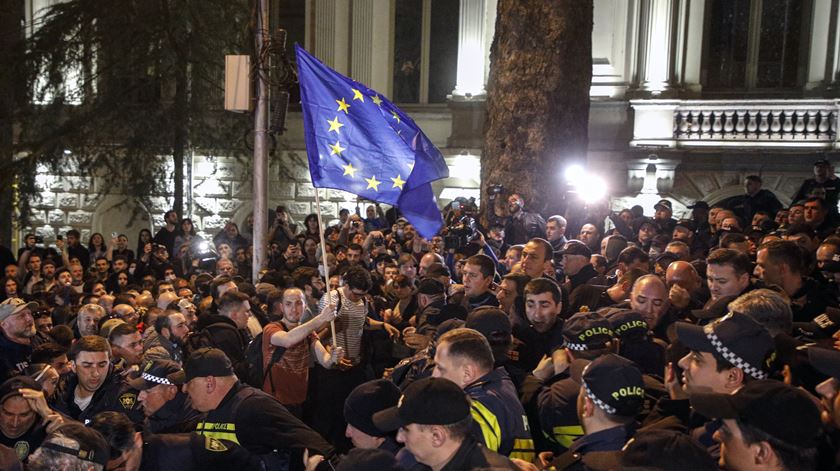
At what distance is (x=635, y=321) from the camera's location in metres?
4.89

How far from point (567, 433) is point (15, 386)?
3158 mm

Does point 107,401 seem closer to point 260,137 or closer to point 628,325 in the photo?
point 628,325

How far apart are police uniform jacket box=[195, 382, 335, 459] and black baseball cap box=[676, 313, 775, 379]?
1.88 m

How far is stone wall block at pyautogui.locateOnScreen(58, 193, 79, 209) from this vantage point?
21.1 meters

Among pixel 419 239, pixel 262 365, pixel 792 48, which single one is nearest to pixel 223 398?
pixel 262 365

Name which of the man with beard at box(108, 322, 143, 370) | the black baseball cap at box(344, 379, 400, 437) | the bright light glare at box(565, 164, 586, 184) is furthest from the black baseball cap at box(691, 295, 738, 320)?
the bright light glare at box(565, 164, 586, 184)

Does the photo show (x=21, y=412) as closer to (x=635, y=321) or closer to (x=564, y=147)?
(x=635, y=321)

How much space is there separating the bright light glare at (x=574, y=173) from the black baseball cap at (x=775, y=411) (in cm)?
917

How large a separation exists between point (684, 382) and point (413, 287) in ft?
15.8

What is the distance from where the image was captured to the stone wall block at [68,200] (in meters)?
21.1

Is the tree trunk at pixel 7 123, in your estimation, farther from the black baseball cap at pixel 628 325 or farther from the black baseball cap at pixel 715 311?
the black baseball cap at pixel 715 311

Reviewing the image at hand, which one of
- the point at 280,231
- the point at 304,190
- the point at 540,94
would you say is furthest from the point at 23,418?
the point at 304,190

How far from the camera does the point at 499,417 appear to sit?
4.12 metres

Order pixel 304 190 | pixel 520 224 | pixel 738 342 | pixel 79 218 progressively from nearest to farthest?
pixel 738 342
pixel 520 224
pixel 304 190
pixel 79 218
